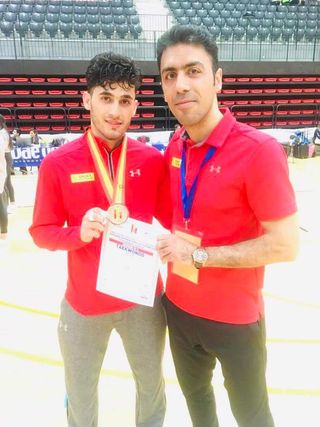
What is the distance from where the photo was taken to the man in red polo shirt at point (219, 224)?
152 cm

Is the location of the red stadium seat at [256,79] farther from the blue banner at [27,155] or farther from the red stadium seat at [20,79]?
the blue banner at [27,155]

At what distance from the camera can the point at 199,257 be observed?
1564 mm

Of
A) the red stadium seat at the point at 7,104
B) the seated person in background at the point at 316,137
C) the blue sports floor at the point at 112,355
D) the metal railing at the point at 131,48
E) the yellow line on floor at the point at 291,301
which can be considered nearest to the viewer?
the blue sports floor at the point at 112,355

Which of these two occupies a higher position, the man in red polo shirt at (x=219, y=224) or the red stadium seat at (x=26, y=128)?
the man in red polo shirt at (x=219, y=224)

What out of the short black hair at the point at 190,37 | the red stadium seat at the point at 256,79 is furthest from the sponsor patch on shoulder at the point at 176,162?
the red stadium seat at the point at 256,79

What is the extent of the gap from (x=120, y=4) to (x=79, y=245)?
14525 mm

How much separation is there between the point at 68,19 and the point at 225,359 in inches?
534

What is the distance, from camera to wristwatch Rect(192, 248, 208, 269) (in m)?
1.56

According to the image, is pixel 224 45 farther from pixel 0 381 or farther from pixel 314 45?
pixel 0 381

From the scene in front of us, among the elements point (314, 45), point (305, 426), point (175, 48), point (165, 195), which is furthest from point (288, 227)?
point (314, 45)

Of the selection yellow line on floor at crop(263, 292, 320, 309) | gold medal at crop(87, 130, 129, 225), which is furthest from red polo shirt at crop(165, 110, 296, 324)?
yellow line on floor at crop(263, 292, 320, 309)

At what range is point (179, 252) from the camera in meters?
1.58

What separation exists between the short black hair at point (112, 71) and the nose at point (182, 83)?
0.25 metres

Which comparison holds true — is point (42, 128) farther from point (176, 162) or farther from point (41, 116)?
point (176, 162)
